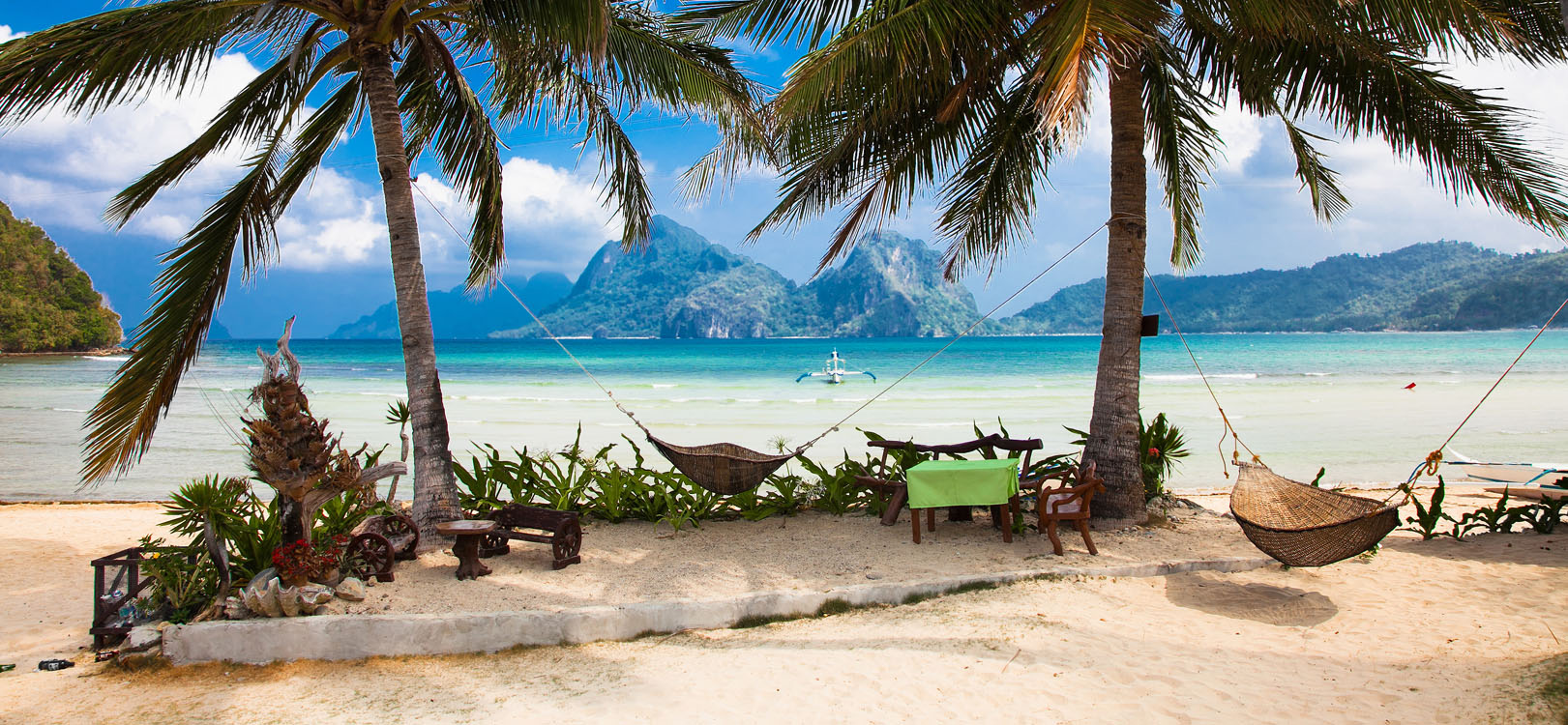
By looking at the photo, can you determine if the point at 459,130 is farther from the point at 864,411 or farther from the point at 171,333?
the point at 864,411

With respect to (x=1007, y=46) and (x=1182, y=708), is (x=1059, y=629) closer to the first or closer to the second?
(x=1182, y=708)

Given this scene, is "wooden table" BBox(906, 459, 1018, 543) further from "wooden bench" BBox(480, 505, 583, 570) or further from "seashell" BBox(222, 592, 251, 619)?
"seashell" BBox(222, 592, 251, 619)

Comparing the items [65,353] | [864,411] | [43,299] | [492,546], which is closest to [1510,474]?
[492,546]

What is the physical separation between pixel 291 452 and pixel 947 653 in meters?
3.29

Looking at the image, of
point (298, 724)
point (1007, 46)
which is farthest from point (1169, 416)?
point (298, 724)

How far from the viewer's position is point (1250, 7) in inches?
155

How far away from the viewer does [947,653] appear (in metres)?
3.43

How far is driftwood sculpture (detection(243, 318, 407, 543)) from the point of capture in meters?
3.82

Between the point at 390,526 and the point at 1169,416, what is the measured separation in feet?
52.1

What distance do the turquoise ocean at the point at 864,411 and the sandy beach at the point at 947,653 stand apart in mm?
2214

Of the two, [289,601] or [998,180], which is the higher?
[998,180]

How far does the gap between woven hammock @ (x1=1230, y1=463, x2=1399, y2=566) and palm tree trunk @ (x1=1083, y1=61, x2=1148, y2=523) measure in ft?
2.79

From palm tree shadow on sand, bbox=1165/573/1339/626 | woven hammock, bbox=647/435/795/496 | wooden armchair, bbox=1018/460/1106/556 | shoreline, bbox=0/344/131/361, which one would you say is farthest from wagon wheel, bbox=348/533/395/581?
shoreline, bbox=0/344/131/361

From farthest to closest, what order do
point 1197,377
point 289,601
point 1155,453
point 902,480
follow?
1. point 1197,377
2. point 1155,453
3. point 902,480
4. point 289,601
